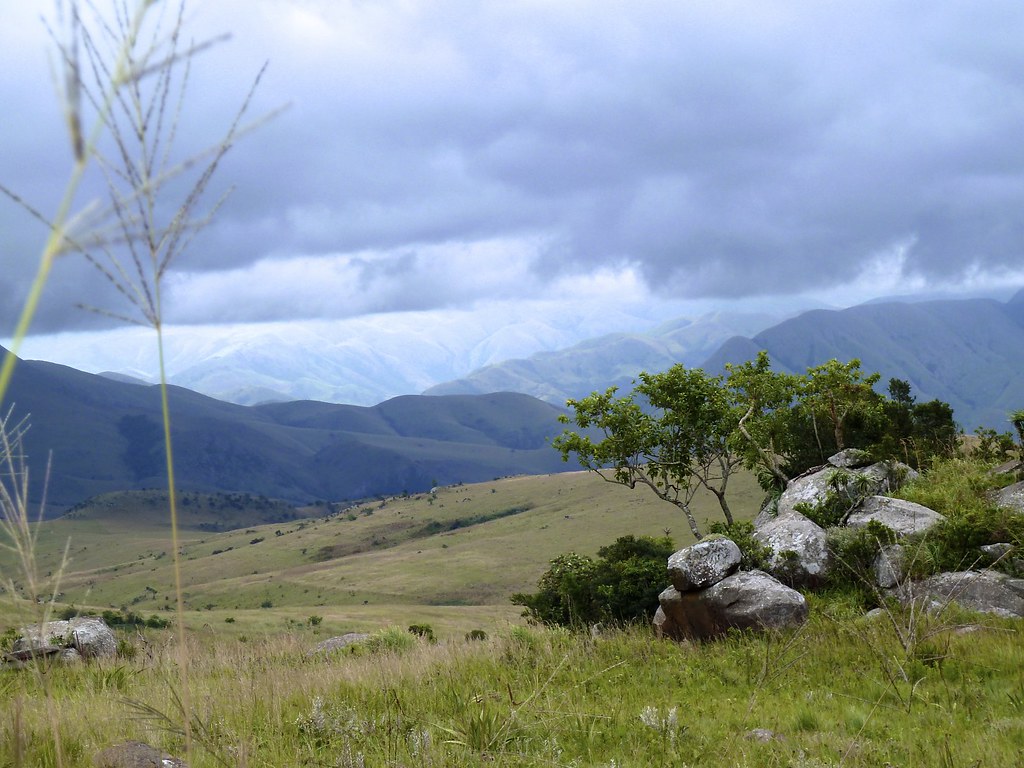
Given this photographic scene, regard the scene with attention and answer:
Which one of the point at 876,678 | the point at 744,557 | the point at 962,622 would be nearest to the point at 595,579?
the point at 744,557

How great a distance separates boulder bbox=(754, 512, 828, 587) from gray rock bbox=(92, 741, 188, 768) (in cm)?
1280

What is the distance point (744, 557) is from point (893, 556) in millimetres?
2851

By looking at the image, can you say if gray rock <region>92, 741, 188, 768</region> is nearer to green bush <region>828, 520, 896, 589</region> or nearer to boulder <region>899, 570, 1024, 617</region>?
boulder <region>899, 570, 1024, 617</region>

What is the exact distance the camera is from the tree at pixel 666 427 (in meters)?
26.7

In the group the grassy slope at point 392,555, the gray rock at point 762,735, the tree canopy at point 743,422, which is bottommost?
the grassy slope at point 392,555

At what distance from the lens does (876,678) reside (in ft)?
30.3

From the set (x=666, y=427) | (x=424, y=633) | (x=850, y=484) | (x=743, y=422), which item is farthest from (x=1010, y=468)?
(x=424, y=633)

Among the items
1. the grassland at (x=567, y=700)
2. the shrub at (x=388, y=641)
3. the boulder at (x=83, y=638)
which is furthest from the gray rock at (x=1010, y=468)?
the boulder at (x=83, y=638)

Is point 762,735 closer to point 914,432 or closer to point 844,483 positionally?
point 844,483

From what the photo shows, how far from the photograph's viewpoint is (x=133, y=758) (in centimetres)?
626

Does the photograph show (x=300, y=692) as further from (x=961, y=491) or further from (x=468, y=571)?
(x=468, y=571)

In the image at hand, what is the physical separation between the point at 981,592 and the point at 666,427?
14.5 metres

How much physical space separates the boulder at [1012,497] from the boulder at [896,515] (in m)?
1.32

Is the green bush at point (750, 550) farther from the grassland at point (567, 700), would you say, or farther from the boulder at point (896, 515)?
the boulder at point (896, 515)
